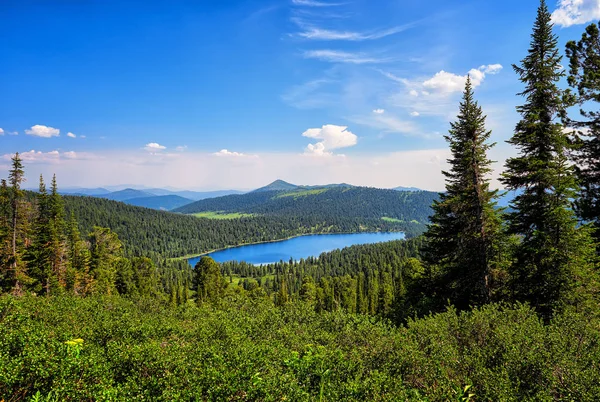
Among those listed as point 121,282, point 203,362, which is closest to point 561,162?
point 203,362

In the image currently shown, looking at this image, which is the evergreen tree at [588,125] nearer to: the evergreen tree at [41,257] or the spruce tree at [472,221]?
the spruce tree at [472,221]

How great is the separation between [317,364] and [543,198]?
1839 centimetres

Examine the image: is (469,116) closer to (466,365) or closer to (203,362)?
(466,365)

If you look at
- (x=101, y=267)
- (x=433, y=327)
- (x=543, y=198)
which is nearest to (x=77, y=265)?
(x=101, y=267)

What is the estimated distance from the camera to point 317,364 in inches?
467

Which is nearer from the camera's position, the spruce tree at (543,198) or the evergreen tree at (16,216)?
the spruce tree at (543,198)

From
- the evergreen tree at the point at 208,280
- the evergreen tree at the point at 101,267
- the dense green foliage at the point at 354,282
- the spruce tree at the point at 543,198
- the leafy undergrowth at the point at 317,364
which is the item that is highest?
the spruce tree at the point at 543,198

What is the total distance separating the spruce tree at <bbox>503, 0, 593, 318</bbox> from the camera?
18.2 metres

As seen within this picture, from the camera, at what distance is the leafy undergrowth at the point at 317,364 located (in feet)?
29.1

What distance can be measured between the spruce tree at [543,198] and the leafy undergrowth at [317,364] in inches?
173

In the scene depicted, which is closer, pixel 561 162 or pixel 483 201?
pixel 561 162

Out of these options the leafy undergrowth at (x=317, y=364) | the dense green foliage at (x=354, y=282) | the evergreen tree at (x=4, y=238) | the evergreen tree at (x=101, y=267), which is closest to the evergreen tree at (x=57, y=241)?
the evergreen tree at (x=4, y=238)

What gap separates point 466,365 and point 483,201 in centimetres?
1476

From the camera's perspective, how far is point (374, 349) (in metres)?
13.3
